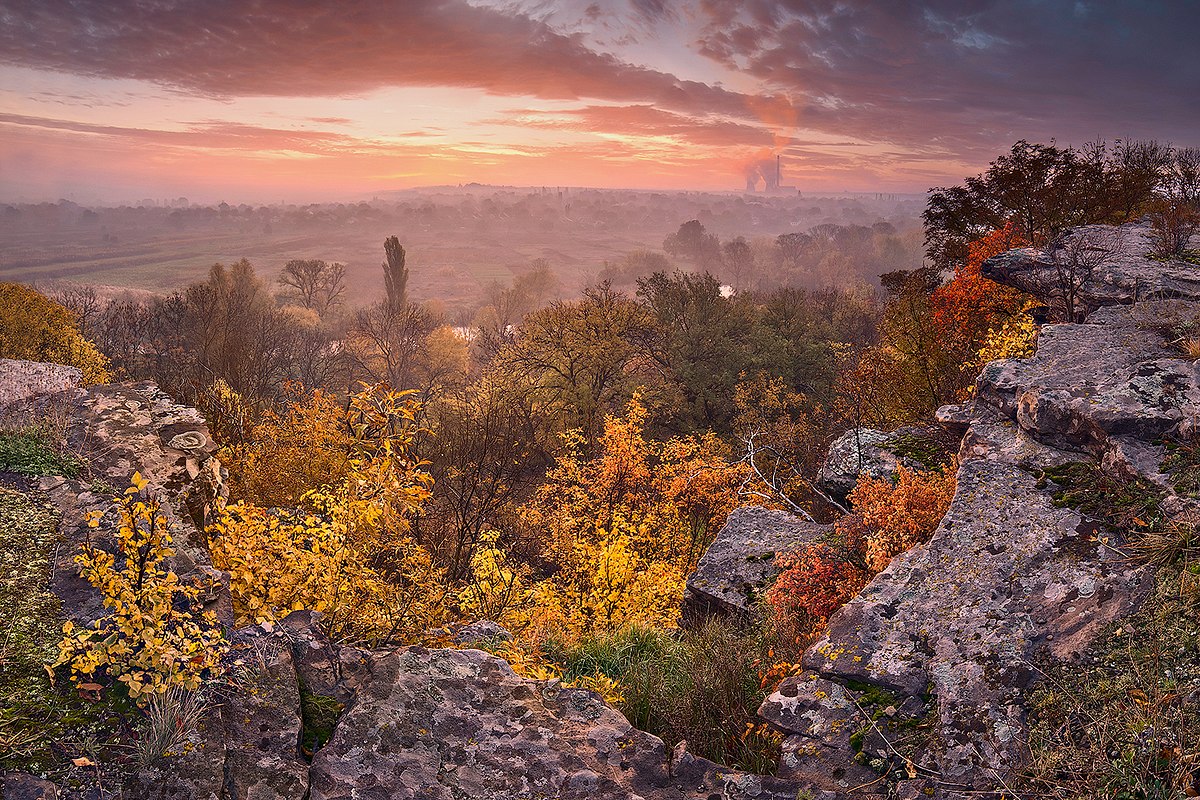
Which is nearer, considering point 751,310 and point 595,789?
point 595,789

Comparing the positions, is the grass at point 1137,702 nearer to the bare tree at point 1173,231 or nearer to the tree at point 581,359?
the bare tree at point 1173,231

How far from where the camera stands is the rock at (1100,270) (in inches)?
491

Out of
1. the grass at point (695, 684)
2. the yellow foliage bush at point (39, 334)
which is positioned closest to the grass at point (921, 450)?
the grass at point (695, 684)

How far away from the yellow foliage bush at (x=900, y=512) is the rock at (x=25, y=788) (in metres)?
9.13

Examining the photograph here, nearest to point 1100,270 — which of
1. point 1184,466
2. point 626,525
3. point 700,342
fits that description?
point 1184,466

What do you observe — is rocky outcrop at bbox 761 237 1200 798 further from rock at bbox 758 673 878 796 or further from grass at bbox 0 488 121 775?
grass at bbox 0 488 121 775

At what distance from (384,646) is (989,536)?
7501mm

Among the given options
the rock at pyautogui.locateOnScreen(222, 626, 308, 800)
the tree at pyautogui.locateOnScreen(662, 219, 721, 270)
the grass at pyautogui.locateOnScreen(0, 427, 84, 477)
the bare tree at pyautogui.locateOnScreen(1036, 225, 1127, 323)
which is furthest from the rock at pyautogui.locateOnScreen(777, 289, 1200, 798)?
the tree at pyautogui.locateOnScreen(662, 219, 721, 270)

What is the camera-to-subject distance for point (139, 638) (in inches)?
212

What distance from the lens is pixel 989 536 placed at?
8.10 meters

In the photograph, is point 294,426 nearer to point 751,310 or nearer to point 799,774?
point 799,774

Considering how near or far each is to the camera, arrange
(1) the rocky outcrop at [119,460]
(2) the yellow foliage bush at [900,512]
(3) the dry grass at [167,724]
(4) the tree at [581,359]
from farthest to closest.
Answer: (4) the tree at [581,359] < (2) the yellow foliage bush at [900,512] < (1) the rocky outcrop at [119,460] < (3) the dry grass at [167,724]

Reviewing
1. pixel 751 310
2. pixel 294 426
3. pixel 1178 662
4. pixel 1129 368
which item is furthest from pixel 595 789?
pixel 751 310

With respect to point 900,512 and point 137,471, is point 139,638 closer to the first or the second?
point 137,471
